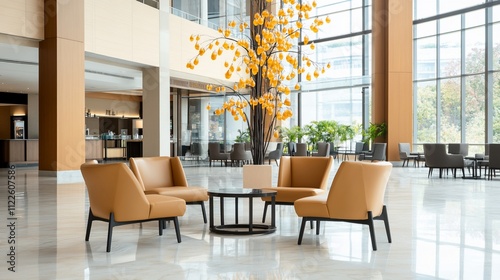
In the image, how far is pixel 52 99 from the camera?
13.2 m

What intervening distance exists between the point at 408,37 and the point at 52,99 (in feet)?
41.2

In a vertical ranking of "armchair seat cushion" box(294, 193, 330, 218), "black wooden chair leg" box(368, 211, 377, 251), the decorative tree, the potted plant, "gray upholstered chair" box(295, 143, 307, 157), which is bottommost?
"black wooden chair leg" box(368, 211, 377, 251)

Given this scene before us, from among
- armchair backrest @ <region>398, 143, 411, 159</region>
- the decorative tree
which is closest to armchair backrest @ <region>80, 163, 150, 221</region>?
the decorative tree

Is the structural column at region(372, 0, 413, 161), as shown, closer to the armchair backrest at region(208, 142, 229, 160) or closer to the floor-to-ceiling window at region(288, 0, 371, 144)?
the floor-to-ceiling window at region(288, 0, 371, 144)

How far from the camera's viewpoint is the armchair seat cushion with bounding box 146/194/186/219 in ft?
16.8

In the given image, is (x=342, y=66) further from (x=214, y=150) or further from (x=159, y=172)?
(x=159, y=172)

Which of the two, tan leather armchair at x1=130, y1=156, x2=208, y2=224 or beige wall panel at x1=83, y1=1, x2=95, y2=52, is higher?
beige wall panel at x1=83, y1=1, x2=95, y2=52

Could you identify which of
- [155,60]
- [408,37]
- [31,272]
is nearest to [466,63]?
[408,37]

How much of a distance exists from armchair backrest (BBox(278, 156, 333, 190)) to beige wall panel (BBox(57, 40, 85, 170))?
7.89m

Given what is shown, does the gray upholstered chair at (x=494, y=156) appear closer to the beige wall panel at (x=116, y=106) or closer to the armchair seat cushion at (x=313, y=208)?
the armchair seat cushion at (x=313, y=208)

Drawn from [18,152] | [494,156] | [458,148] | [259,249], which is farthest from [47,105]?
[458,148]

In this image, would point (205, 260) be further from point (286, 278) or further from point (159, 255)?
point (286, 278)

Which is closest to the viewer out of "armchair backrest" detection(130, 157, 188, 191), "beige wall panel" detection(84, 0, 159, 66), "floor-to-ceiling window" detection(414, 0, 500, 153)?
"armchair backrest" detection(130, 157, 188, 191)

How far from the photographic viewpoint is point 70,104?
529 inches
